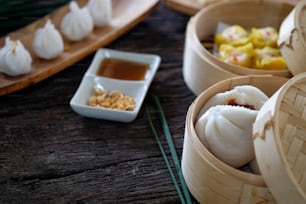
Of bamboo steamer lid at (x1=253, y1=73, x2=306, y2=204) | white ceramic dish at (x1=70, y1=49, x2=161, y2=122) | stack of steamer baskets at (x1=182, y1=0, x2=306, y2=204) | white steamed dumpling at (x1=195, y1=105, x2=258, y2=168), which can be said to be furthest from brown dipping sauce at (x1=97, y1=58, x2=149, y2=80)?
bamboo steamer lid at (x1=253, y1=73, x2=306, y2=204)

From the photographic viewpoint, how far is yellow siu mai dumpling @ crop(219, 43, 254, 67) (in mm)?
1613

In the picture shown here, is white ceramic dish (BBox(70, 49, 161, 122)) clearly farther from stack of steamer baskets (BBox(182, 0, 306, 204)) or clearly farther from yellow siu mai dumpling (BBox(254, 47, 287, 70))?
yellow siu mai dumpling (BBox(254, 47, 287, 70))

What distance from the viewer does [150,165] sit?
142 cm

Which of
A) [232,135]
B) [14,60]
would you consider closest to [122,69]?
[14,60]

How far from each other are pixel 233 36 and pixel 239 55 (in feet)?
0.49

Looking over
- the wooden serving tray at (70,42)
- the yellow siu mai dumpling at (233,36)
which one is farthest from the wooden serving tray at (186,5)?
the yellow siu mai dumpling at (233,36)

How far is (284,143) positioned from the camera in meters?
1.12

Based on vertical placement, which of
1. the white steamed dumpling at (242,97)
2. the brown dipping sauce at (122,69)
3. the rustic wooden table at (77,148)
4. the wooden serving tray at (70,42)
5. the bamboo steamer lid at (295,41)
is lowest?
the rustic wooden table at (77,148)

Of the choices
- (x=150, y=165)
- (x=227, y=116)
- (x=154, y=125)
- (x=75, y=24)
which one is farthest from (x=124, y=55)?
(x=227, y=116)

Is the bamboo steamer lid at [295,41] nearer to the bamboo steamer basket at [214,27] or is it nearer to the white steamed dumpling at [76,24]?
the bamboo steamer basket at [214,27]

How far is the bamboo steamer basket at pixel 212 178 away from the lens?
115 centimetres

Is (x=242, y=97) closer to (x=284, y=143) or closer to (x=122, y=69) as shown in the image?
(x=284, y=143)

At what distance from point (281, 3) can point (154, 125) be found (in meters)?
0.77

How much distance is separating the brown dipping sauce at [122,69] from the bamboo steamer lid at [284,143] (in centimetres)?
65
